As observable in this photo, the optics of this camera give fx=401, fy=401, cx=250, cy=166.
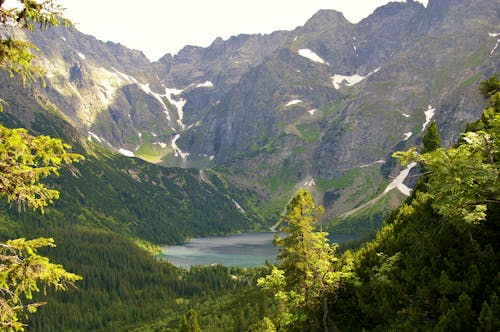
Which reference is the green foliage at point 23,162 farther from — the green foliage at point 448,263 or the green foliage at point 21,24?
the green foliage at point 448,263

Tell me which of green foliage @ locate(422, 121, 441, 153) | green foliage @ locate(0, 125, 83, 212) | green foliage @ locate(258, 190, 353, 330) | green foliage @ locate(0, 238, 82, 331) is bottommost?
green foliage @ locate(258, 190, 353, 330)

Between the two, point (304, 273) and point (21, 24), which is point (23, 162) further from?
point (304, 273)

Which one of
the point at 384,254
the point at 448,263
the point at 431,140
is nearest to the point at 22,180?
the point at 448,263

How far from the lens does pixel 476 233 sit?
2034 centimetres

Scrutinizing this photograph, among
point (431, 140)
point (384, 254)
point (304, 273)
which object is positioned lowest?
point (304, 273)

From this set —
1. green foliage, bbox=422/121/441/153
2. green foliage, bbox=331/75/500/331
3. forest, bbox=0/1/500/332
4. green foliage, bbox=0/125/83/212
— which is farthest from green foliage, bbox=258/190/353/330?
green foliage, bbox=422/121/441/153

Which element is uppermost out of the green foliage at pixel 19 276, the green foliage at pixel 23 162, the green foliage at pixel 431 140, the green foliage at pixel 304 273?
the green foliage at pixel 431 140

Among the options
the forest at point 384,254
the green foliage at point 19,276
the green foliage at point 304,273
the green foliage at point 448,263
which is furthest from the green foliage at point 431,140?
the green foliage at point 19,276

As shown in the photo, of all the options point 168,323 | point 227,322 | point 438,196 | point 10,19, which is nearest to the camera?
point 10,19

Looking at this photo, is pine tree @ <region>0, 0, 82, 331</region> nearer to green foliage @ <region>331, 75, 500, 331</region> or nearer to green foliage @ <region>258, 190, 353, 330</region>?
green foliage @ <region>258, 190, 353, 330</region>

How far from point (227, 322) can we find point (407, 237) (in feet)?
456

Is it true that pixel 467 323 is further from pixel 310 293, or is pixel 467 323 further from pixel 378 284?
pixel 310 293

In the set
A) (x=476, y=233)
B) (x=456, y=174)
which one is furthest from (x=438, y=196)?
(x=476, y=233)

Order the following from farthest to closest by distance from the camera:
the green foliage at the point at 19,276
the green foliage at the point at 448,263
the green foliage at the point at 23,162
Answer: the green foliage at the point at 448,263, the green foliage at the point at 23,162, the green foliage at the point at 19,276
